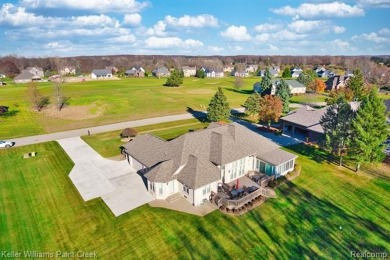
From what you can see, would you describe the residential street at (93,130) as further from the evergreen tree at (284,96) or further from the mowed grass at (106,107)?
the evergreen tree at (284,96)

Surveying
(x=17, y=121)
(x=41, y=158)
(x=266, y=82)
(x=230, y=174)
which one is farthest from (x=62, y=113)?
(x=266, y=82)

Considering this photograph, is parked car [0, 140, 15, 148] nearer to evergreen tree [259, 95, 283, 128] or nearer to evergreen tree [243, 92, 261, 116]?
evergreen tree [259, 95, 283, 128]

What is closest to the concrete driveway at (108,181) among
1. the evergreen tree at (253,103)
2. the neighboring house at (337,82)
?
the evergreen tree at (253,103)

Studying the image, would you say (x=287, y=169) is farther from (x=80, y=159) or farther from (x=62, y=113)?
(x=62, y=113)

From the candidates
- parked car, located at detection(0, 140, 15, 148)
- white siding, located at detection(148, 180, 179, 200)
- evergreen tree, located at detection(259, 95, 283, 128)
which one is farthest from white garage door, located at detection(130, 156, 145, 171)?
evergreen tree, located at detection(259, 95, 283, 128)

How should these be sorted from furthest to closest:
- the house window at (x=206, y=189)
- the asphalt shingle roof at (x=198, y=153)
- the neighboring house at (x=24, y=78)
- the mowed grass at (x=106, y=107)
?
1. the neighboring house at (x=24, y=78)
2. the mowed grass at (x=106, y=107)
3. the asphalt shingle roof at (x=198, y=153)
4. the house window at (x=206, y=189)
